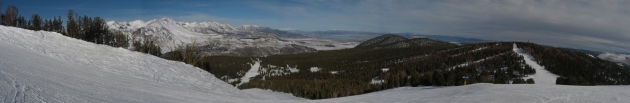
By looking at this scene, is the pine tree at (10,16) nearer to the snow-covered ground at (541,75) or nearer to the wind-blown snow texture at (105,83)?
the wind-blown snow texture at (105,83)

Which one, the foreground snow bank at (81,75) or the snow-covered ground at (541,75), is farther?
the snow-covered ground at (541,75)

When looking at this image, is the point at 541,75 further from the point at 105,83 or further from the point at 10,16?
the point at 10,16

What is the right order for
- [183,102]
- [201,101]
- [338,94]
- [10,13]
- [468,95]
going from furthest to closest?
[10,13]
[338,94]
[468,95]
[201,101]
[183,102]

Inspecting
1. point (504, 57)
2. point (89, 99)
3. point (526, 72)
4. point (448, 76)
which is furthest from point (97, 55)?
point (504, 57)

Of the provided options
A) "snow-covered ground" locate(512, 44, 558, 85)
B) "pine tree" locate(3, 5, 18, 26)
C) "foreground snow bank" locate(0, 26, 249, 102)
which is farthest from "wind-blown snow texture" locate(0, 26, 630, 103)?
"pine tree" locate(3, 5, 18, 26)

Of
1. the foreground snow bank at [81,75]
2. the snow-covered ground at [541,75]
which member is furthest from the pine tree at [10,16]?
the snow-covered ground at [541,75]

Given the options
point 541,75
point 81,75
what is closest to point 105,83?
point 81,75

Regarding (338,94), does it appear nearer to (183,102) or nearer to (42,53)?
(183,102)

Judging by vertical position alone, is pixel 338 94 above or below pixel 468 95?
below

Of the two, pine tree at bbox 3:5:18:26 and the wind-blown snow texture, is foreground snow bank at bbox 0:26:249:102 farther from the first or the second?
pine tree at bbox 3:5:18:26
